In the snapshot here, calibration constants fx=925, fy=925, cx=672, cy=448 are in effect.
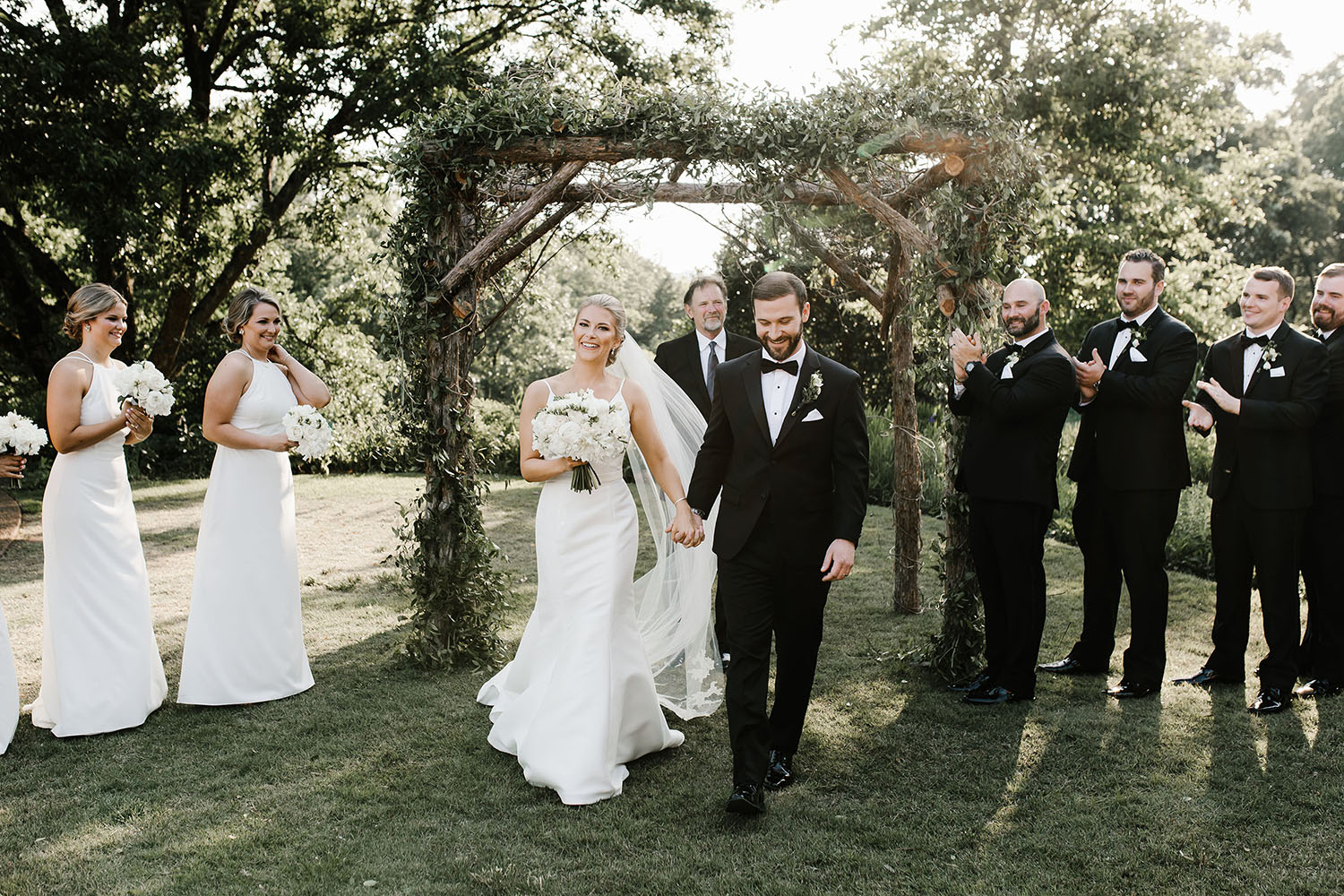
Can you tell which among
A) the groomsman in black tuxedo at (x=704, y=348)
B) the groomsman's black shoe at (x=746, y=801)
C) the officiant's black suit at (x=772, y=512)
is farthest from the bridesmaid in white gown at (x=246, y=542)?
the groomsman's black shoe at (x=746, y=801)

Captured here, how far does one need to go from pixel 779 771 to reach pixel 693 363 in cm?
298

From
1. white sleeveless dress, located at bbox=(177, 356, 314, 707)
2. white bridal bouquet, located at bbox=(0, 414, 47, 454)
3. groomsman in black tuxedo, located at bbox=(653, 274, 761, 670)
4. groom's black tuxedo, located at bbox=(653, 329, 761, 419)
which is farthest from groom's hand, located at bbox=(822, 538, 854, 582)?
white bridal bouquet, located at bbox=(0, 414, 47, 454)

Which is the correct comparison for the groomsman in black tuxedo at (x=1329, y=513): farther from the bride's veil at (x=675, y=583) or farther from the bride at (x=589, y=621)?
the bride at (x=589, y=621)

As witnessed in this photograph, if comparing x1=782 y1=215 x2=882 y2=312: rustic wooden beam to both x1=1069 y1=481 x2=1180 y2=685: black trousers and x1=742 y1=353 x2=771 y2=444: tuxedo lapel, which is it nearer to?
x1=1069 y1=481 x2=1180 y2=685: black trousers

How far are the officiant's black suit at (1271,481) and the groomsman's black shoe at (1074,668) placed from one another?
76 cm

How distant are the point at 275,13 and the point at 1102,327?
12648 mm

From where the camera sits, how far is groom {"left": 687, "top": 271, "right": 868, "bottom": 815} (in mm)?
3941

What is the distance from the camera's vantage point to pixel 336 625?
7.34 m

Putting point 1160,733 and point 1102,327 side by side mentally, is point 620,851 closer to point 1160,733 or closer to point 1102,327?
point 1160,733

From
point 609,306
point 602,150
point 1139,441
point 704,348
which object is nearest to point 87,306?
point 609,306

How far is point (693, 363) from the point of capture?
6406mm

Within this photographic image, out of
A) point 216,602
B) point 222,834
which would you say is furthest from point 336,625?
point 222,834

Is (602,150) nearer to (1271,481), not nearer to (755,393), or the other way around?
(755,393)

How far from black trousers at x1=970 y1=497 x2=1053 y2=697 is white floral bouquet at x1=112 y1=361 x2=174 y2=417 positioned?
466 cm
